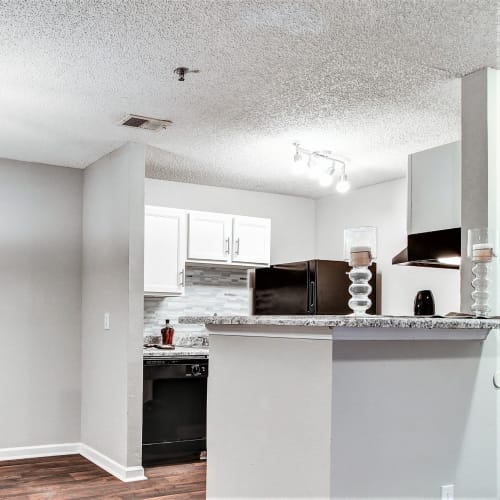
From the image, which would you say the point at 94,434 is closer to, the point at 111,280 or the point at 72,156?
the point at 111,280

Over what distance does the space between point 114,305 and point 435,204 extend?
2460 millimetres

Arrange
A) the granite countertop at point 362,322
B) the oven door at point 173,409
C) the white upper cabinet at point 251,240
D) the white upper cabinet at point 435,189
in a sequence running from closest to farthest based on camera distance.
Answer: the granite countertop at point 362,322 < the white upper cabinet at point 435,189 < the oven door at point 173,409 < the white upper cabinet at point 251,240

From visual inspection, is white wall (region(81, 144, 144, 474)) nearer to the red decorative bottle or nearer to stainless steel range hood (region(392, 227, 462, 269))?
the red decorative bottle

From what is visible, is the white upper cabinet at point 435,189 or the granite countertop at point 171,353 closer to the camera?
the white upper cabinet at point 435,189

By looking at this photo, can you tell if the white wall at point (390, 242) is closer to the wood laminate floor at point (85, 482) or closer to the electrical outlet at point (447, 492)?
the wood laminate floor at point (85, 482)

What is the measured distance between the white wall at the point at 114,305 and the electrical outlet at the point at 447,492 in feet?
8.21

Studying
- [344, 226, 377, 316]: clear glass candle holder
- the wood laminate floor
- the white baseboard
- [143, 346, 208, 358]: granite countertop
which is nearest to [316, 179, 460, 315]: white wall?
[143, 346, 208, 358]: granite countertop

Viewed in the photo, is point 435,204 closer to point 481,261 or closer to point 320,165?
point 481,261

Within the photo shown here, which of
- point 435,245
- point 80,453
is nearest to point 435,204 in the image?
point 435,245

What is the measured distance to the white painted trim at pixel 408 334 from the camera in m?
2.40

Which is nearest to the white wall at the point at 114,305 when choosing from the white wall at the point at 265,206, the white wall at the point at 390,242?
the white wall at the point at 265,206

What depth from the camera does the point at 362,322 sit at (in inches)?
91.0

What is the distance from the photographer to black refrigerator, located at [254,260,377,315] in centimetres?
561

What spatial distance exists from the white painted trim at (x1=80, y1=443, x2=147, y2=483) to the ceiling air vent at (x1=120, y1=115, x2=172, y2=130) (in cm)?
228
